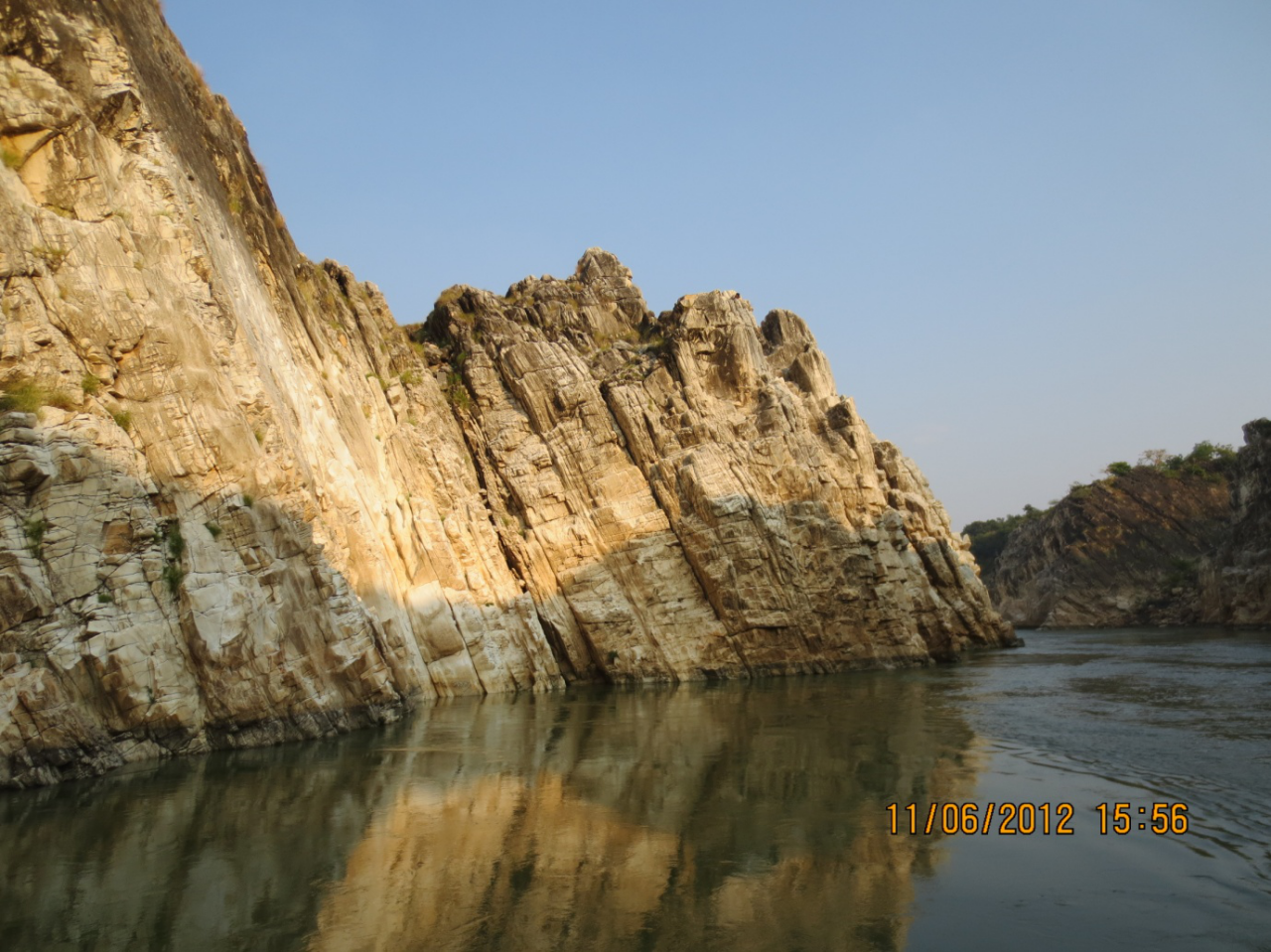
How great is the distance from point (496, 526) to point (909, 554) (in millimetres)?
17444

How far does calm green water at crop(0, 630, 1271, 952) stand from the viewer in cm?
735

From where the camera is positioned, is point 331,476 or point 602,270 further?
point 602,270

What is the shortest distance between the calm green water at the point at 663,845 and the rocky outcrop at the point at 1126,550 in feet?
189

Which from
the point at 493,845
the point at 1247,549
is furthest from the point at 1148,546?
the point at 493,845

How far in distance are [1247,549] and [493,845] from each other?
198ft

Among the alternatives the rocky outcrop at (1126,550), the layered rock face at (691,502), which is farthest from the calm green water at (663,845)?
the rocky outcrop at (1126,550)

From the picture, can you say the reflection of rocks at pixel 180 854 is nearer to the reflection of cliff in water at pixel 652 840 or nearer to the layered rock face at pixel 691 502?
the reflection of cliff in water at pixel 652 840

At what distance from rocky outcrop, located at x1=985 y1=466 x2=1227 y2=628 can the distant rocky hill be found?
0.28 ft

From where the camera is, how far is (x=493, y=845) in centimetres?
1005

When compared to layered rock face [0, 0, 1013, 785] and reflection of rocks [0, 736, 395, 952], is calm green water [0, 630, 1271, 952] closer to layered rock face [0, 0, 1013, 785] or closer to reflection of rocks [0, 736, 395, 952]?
reflection of rocks [0, 736, 395, 952]

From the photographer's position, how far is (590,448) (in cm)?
3578

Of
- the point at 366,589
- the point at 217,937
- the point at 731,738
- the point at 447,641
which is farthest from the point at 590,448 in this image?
the point at 217,937

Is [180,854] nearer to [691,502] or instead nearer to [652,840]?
[652,840]

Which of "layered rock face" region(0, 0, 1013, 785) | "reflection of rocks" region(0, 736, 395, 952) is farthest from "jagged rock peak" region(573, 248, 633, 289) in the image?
"reflection of rocks" region(0, 736, 395, 952)
